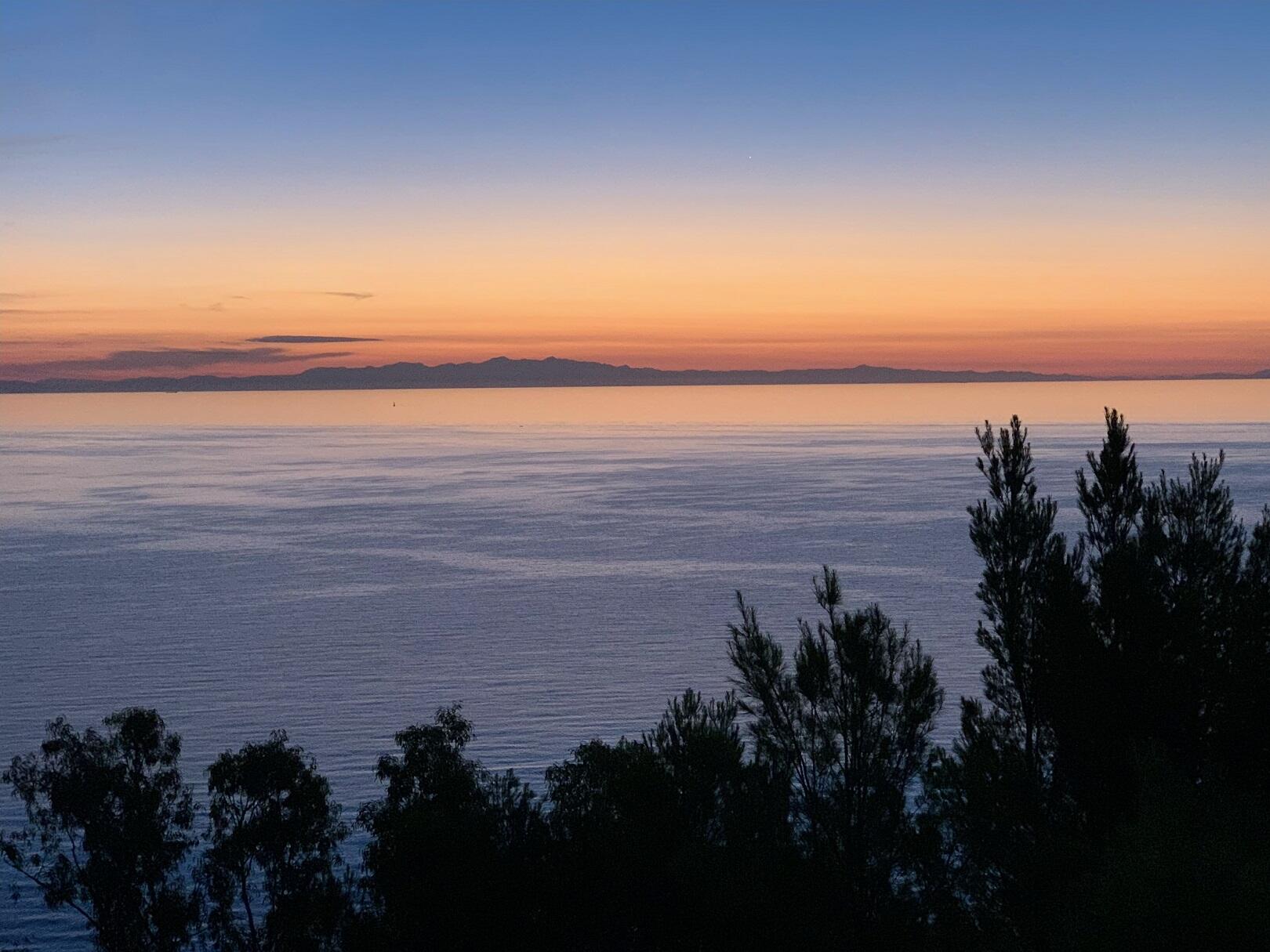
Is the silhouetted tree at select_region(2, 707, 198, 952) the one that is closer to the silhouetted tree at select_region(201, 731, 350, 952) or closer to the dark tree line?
the dark tree line

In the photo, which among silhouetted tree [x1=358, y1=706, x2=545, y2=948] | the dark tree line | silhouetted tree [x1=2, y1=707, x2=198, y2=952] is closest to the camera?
the dark tree line

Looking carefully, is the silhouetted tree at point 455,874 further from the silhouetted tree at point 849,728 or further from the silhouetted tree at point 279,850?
the silhouetted tree at point 849,728

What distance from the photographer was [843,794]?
1739 cm

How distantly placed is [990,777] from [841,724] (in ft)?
7.60

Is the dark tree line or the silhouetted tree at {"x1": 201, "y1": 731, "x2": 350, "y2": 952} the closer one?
the dark tree line

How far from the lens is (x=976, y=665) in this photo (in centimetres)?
4909

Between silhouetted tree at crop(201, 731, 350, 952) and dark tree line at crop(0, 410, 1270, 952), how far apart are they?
0.05 m

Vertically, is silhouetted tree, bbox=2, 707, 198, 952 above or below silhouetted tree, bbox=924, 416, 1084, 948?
below

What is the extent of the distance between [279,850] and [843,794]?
394 inches

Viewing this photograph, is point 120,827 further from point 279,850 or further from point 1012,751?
point 1012,751

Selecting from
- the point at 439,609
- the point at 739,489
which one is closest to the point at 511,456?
the point at 739,489

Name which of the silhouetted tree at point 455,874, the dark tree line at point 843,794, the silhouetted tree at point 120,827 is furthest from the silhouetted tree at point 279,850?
the silhouetted tree at point 455,874

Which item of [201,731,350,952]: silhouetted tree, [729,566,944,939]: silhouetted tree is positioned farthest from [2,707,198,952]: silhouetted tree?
[729,566,944,939]: silhouetted tree

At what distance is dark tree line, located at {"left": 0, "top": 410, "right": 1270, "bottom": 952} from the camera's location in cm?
1552
